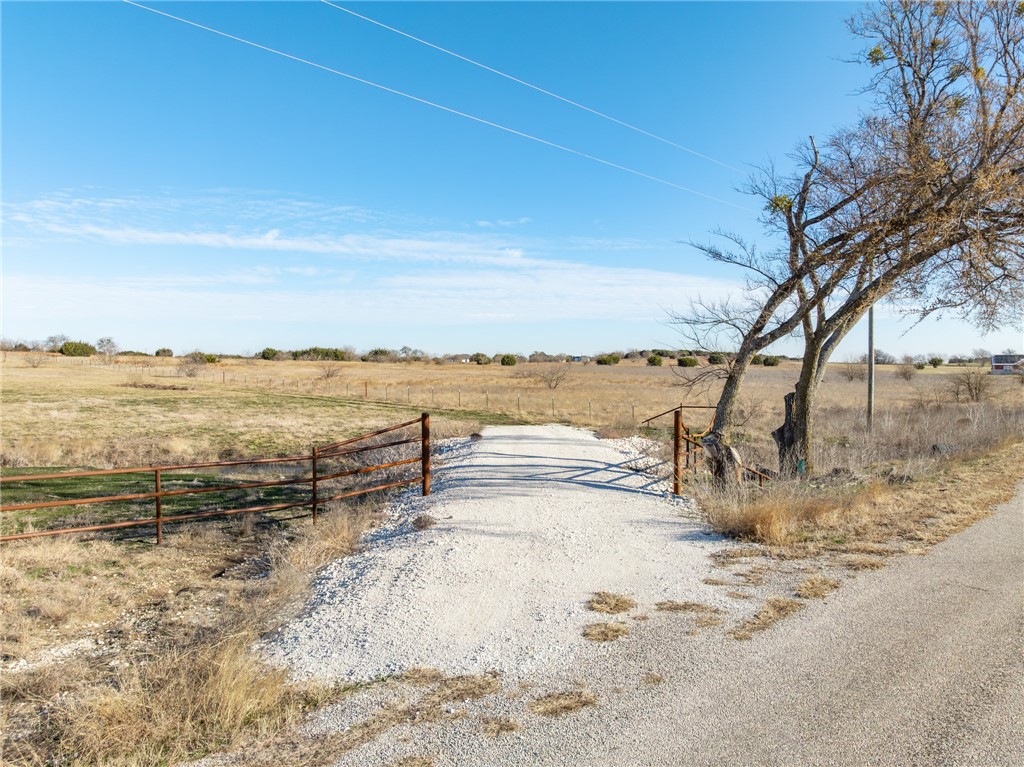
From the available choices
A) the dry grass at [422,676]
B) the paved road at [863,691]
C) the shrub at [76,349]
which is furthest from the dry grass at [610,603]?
the shrub at [76,349]

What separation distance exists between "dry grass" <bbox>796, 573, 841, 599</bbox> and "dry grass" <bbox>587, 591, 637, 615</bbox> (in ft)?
5.55

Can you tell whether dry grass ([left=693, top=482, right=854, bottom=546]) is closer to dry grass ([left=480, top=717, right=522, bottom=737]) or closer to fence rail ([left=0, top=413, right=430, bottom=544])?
fence rail ([left=0, top=413, right=430, bottom=544])

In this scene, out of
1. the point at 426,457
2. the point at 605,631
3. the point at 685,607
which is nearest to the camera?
the point at 605,631

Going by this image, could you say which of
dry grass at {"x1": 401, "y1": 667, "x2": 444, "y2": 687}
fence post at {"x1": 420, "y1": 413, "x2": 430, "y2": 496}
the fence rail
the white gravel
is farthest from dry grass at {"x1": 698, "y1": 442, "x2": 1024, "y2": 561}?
the fence rail

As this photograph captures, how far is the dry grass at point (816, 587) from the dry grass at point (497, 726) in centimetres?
354

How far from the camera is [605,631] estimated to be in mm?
5617

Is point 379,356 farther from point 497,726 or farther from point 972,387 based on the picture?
point 497,726

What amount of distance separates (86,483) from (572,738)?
15398 millimetres

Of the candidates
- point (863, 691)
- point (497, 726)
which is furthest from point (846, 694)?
point (497, 726)

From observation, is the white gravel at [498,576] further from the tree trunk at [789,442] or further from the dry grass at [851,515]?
the tree trunk at [789,442]

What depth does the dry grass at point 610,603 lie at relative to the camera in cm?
616

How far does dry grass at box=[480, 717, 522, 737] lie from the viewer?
13.3ft

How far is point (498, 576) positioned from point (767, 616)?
287 centimetres

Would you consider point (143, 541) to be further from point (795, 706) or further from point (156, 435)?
point (156, 435)
